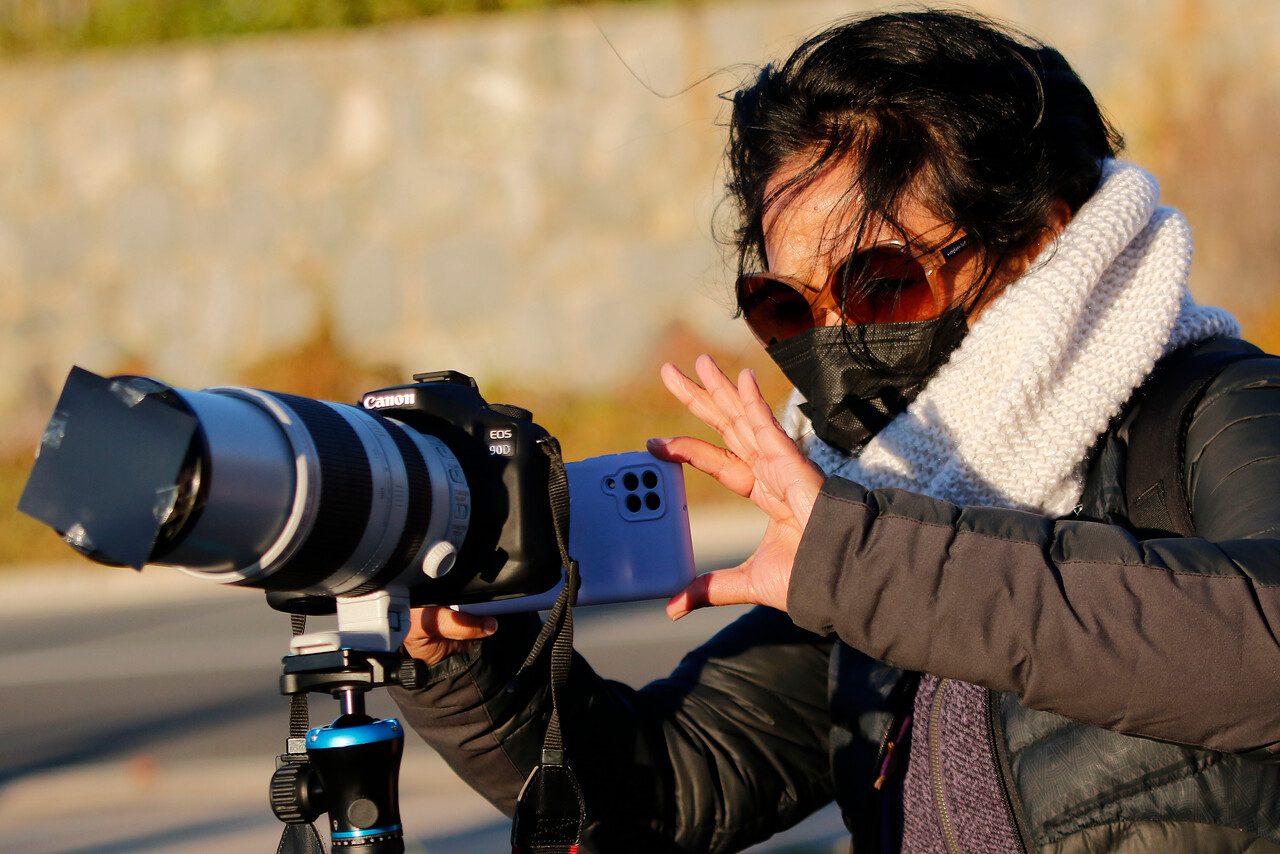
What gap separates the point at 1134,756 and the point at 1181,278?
0.56 metres

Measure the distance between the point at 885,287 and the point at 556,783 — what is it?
0.76m

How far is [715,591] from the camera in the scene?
1402mm

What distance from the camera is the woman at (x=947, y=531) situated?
1.03 m

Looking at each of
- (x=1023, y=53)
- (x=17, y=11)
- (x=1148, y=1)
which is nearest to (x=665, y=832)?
(x=1023, y=53)

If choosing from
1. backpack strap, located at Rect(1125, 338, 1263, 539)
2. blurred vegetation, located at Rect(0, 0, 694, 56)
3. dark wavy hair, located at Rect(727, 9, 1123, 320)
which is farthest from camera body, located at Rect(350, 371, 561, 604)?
blurred vegetation, located at Rect(0, 0, 694, 56)

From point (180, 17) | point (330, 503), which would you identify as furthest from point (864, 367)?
point (180, 17)

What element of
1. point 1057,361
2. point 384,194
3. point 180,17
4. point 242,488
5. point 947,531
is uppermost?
point 180,17

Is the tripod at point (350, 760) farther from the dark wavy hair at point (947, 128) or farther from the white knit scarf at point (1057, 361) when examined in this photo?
the dark wavy hair at point (947, 128)

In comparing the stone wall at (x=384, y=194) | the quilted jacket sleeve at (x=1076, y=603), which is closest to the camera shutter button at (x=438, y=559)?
the quilted jacket sleeve at (x=1076, y=603)

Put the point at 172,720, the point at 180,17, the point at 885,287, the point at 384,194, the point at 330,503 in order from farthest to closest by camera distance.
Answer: the point at 180,17 → the point at 384,194 → the point at 172,720 → the point at 885,287 → the point at 330,503

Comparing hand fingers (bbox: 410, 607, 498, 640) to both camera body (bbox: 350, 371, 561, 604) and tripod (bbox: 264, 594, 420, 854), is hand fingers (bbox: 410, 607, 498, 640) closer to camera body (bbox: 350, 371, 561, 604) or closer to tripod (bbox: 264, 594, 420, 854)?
camera body (bbox: 350, 371, 561, 604)

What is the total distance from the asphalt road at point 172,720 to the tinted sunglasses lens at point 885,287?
1.68 meters

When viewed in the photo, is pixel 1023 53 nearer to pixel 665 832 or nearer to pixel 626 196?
pixel 665 832

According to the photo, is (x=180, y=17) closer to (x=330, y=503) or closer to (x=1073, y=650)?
(x=330, y=503)
